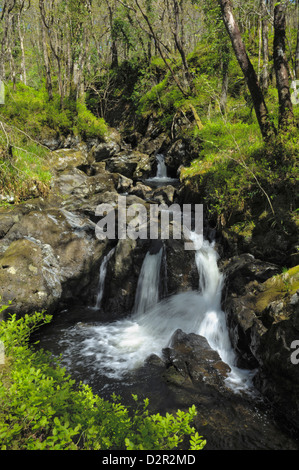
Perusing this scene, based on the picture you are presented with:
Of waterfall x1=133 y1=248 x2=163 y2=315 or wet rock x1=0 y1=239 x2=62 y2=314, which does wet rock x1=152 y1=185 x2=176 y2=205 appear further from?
wet rock x1=0 y1=239 x2=62 y2=314

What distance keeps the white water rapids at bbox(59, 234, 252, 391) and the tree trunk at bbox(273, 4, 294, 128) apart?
14.6ft

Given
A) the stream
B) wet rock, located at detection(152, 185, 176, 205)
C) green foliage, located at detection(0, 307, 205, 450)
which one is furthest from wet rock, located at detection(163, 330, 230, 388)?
wet rock, located at detection(152, 185, 176, 205)

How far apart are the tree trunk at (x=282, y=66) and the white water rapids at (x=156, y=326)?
4.45 meters

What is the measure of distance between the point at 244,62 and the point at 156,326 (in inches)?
306

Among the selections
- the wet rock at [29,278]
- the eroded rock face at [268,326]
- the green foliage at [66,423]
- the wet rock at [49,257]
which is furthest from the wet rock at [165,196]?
the green foliage at [66,423]

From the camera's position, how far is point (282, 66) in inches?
286

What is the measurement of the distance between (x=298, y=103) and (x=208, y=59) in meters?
13.5

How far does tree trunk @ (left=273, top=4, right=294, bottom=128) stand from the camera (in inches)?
280

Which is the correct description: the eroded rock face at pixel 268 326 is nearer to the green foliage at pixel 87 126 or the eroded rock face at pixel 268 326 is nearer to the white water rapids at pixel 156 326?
the white water rapids at pixel 156 326

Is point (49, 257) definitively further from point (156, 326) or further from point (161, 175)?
point (161, 175)

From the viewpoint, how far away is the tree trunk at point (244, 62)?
24.9ft

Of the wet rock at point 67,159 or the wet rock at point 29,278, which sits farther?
the wet rock at point 67,159

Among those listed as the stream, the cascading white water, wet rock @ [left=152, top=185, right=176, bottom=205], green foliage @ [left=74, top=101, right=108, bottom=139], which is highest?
green foliage @ [left=74, top=101, right=108, bottom=139]
